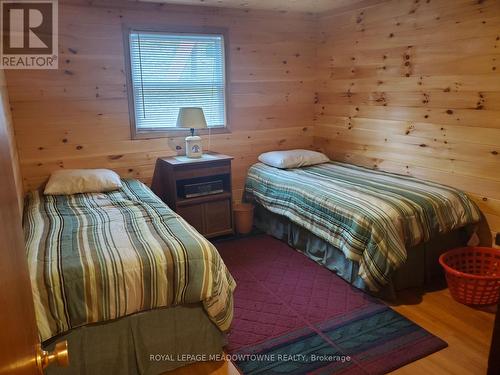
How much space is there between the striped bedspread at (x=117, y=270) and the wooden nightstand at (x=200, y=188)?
41.0 inches

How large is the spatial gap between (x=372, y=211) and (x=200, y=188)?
Answer: 1.56 m

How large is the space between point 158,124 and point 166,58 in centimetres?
60

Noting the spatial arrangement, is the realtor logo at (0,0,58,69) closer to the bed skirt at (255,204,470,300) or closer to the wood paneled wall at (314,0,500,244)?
the bed skirt at (255,204,470,300)

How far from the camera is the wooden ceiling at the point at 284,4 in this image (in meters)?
3.39

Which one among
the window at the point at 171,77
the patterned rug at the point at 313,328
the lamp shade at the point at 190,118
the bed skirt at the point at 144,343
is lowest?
the patterned rug at the point at 313,328

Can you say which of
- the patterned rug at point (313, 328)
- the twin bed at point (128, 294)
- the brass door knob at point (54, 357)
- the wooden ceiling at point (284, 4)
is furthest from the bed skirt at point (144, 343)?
the wooden ceiling at point (284, 4)

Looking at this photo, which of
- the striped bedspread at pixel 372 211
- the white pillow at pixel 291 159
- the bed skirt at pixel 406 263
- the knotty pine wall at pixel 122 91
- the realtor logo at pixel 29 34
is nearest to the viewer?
the striped bedspread at pixel 372 211

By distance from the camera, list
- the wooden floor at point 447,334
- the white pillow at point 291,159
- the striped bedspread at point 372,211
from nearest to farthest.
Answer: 1. the wooden floor at point 447,334
2. the striped bedspread at point 372,211
3. the white pillow at point 291,159

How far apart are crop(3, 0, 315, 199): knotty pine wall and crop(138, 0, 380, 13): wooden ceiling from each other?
0.09 meters

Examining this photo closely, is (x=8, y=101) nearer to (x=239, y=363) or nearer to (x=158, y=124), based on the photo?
(x=158, y=124)

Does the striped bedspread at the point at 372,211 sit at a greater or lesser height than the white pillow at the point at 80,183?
lesser

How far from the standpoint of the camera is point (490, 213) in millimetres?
2701

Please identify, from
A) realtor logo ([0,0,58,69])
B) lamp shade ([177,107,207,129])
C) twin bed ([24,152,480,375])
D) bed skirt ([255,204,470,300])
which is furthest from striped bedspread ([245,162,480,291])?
realtor logo ([0,0,58,69])

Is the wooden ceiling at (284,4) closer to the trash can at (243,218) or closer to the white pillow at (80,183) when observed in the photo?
the white pillow at (80,183)
